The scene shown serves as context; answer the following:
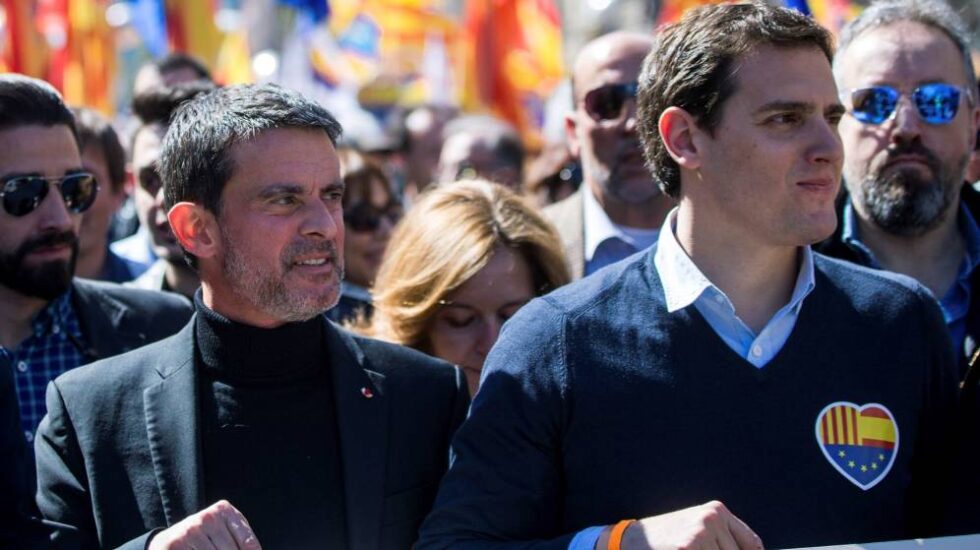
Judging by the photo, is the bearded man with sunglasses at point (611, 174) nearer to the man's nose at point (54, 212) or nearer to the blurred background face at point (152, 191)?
the blurred background face at point (152, 191)

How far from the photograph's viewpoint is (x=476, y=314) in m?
4.08

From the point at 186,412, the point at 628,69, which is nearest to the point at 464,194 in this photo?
the point at 628,69

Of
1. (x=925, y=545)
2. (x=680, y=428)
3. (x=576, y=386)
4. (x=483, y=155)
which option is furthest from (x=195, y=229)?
(x=483, y=155)

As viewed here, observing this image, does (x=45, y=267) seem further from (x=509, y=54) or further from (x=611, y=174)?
(x=509, y=54)

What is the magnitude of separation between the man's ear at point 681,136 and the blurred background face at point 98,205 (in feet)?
10.5

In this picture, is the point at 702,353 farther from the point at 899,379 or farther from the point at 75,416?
the point at 75,416

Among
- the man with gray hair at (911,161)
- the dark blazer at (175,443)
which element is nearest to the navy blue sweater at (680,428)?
the dark blazer at (175,443)

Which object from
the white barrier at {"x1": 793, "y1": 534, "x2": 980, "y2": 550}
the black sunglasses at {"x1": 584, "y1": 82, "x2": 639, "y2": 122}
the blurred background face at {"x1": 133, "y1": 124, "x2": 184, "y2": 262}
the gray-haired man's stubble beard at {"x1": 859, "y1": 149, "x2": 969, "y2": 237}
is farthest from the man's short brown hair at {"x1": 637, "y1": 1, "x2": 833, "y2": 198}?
the blurred background face at {"x1": 133, "y1": 124, "x2": 184, "y2": 262}

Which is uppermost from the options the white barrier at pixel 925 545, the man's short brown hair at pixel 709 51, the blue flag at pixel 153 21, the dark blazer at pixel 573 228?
the blue flag at pixel 153 21

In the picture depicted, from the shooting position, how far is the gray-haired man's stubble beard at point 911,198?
407 cm

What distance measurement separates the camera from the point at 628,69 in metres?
5.14

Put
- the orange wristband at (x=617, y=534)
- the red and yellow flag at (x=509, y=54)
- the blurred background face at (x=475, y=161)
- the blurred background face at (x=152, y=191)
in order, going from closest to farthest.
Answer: the orange wristband at (x=617, y=534) → the blurred background face at (x=152, y=191) → the blurred background face at (x=475, y=161) → the red and yellow flag at (x=509, y=54)

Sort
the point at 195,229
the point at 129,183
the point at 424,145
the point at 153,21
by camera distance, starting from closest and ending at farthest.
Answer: the point at 195,229 < the point at 129,183 < the point at 424,145 < the point at 153,21

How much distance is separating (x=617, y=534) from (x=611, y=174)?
8.45ft
